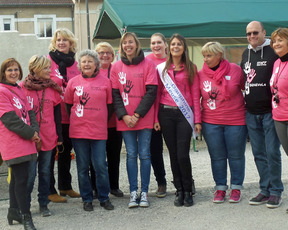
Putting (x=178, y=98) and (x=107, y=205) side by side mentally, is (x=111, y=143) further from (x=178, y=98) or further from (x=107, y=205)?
(x=178, y=98)

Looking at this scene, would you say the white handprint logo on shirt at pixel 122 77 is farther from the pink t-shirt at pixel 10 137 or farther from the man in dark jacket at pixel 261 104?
the man in dark jacket at pixel 261 104

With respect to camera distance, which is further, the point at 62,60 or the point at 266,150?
the point at 62,60

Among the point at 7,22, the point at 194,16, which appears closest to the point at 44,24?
the point at 7,22

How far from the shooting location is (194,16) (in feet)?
29.2

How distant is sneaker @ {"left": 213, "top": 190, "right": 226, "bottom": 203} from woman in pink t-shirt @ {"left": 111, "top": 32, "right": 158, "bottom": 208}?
71 cm

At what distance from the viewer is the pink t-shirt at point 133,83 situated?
4375 mm

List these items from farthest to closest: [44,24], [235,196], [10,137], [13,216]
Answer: [44,24] < [235,196] < [13,216] < [10,137]

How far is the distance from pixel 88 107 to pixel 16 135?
0.80 metres

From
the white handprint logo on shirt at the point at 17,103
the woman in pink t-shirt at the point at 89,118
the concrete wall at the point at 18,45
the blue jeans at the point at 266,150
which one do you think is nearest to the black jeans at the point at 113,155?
the woman in pink t-shirt at the point at 89,118

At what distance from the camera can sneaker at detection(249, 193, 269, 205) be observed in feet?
14.3

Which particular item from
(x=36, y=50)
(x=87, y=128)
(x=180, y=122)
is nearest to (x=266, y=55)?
(x=180, y=122)

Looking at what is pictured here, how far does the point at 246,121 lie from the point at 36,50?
855 cm

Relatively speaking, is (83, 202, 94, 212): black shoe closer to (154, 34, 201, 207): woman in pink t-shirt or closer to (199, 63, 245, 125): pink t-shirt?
(154, 34, 201, 207): woman in pink t-shirt

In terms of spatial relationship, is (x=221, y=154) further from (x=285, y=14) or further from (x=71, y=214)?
(x=285, y=14)
